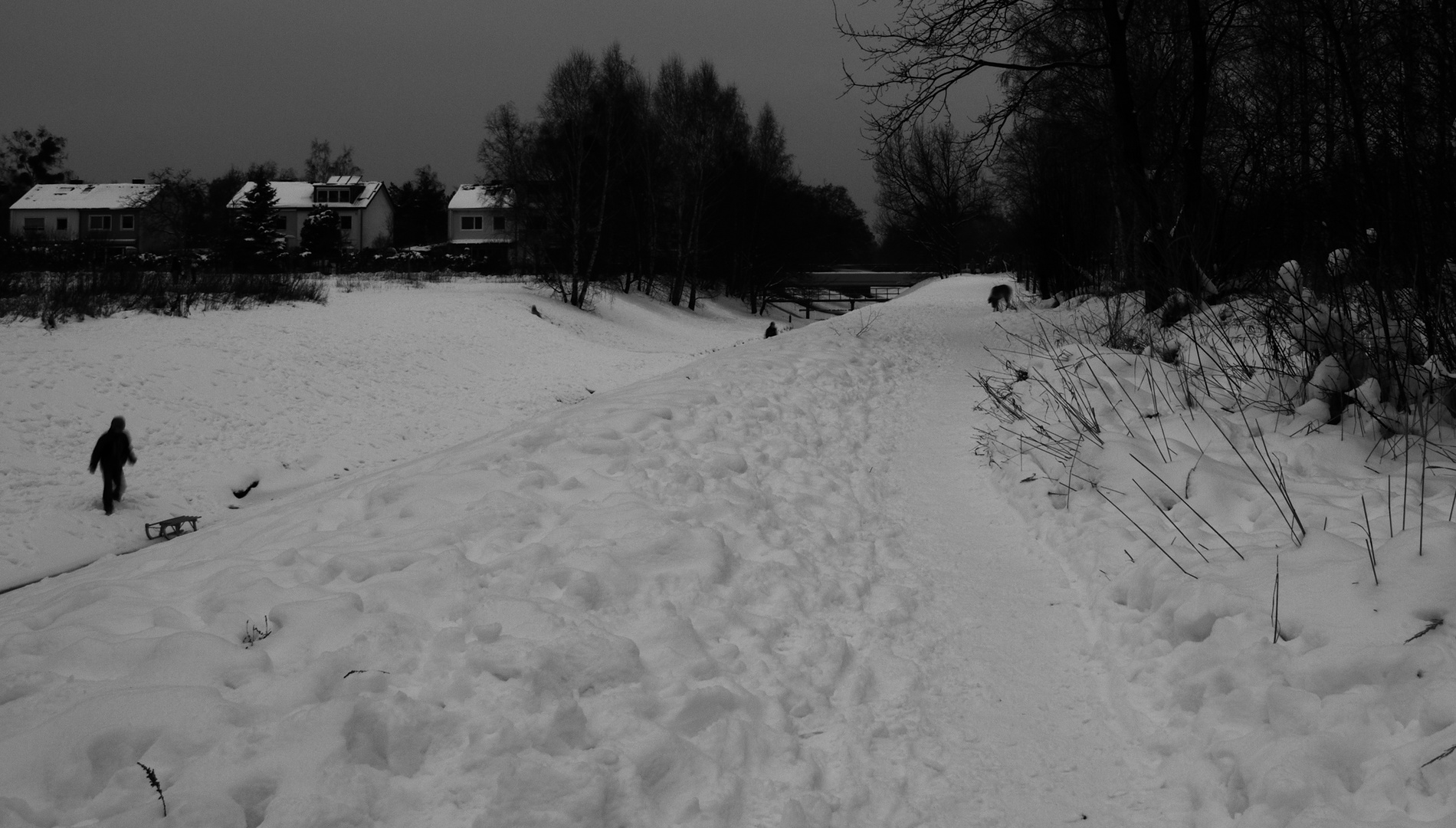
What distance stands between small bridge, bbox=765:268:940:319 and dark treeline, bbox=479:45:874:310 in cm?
403

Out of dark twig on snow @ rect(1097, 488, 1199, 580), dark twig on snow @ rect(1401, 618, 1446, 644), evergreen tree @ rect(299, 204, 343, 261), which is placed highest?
evergreen tree @ rect(299, 204, 343, 261)

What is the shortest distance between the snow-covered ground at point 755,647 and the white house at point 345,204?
70.6m

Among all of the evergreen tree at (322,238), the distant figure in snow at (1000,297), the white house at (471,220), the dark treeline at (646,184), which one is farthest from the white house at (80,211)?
the distant figure in snow at (1000,297)

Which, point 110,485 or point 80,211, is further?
point 80,211

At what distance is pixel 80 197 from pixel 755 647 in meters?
88.5

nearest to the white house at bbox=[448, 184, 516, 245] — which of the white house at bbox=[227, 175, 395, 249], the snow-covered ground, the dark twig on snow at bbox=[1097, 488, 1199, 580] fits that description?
the white house at bbox=[227, 175, 395, 249]

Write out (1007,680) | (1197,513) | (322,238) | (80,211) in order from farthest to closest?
(80,211), (322,238), (1197,513), (1007,680)

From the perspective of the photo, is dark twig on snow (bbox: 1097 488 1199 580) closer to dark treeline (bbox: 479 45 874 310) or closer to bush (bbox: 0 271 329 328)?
bush (bbox: 0 271 329 328)

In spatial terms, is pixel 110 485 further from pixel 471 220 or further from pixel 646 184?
pixel 471 220

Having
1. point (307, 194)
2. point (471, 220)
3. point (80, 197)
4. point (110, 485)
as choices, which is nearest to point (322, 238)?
point (471, 220)

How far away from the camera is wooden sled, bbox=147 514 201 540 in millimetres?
10414

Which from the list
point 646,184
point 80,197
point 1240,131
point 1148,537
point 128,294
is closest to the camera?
point 1148,537

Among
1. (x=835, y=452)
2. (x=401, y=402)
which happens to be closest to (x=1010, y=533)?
(x=835, y=452)

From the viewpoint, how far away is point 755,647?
11.4ft
